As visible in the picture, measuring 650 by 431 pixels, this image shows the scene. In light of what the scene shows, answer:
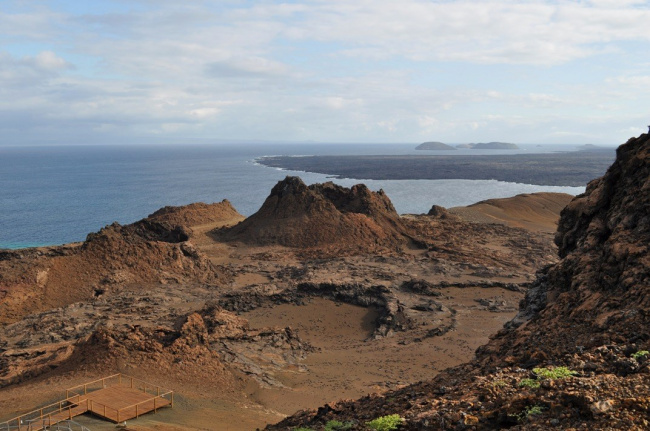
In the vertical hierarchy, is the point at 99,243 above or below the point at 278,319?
above

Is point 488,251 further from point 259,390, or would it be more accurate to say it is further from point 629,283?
point 629,283

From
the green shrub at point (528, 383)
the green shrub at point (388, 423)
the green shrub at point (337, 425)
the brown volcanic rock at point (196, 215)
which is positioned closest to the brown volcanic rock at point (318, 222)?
the brown volcanic rock at point (196, 215)

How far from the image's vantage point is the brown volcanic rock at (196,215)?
62931mm

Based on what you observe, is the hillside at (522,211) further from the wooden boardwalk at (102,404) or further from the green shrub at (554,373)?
the green shrub at (554,373)

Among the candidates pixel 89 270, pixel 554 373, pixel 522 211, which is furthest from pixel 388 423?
pixel 522 211

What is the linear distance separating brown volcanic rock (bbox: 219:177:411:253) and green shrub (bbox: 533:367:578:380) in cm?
4053

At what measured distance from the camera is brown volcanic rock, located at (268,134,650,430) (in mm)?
8352

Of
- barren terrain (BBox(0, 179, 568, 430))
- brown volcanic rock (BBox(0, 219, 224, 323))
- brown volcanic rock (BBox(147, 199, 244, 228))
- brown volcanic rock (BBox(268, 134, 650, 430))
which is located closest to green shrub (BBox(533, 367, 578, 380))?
brown volcanic rock (BBox(268, 134, 650, 430))

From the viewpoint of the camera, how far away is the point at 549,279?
16203 millimetres

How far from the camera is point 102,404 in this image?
55.1ft

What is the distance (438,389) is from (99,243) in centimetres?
3251

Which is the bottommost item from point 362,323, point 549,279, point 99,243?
point 362,323

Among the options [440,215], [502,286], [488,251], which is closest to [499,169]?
[440,215]

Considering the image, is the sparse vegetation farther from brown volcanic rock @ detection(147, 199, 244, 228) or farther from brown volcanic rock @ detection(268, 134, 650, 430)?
brown volcanic rock @ detection(147, 199, 244, 228)
